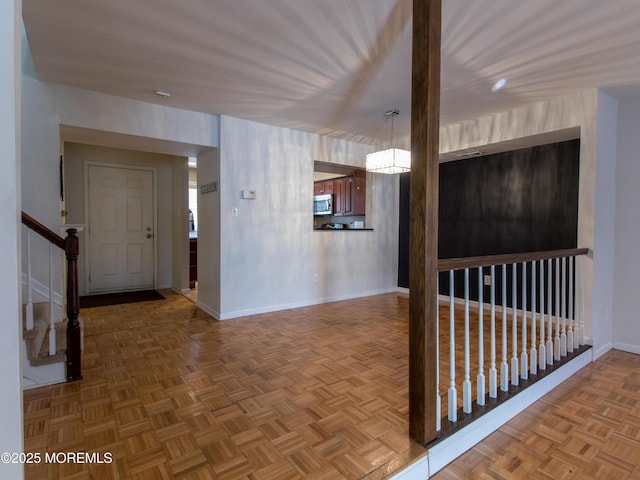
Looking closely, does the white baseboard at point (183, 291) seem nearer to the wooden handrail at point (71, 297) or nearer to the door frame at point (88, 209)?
the door frame at point (88, 209)

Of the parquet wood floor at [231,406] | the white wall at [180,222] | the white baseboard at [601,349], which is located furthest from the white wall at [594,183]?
the white wall at [180,222]

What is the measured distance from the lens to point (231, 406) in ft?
6.66

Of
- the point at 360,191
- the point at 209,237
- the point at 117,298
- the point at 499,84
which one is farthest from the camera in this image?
the point at 360,191

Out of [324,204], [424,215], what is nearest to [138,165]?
[324,204]

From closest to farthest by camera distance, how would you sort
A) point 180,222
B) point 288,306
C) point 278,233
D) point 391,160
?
point 391,160
point 278,233
point 288,306
point 180,222

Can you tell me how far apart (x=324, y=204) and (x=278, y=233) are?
2.77m

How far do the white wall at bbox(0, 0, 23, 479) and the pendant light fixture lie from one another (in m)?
3.00

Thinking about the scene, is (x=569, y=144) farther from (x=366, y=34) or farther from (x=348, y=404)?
(x=348, y=404)

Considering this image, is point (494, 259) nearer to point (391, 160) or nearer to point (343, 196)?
point (391, 160)

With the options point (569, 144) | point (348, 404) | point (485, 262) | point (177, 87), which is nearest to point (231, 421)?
point (348, 404)

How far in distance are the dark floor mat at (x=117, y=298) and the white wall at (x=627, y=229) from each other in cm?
533

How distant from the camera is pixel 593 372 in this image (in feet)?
8.66

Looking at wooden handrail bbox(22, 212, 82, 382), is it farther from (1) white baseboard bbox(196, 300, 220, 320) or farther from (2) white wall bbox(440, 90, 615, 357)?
(2) white wall bbox(440, 90, 615, 357)

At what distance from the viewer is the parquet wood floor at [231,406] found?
→ 1551 millimetres
